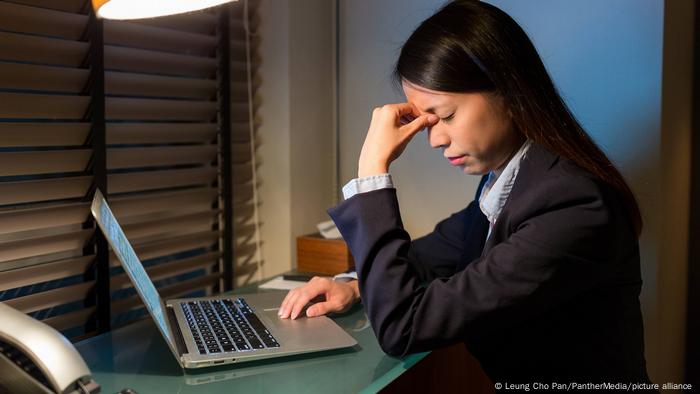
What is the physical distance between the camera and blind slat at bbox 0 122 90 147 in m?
1.25

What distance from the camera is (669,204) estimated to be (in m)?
1.69

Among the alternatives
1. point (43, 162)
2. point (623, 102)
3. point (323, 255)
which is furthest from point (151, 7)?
point (623, 102)

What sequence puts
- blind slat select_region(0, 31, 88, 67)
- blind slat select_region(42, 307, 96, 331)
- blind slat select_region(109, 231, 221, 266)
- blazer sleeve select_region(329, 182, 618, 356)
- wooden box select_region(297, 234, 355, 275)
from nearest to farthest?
blazer sleeve select_region(329, 182, 618, 356) < blind slat select_region(0, 31, 88, 67) < blind slat select_region(42, 307, 96, 331) < blind slat select_region(109, 231, 221, 266) < wooden box select_region(297, 234, 355, 275)

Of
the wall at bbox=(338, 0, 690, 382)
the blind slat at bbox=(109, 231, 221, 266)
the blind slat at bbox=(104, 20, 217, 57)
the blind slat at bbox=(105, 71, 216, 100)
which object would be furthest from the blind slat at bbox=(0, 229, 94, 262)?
the wall at bbox=(338, 0, 690, 382)

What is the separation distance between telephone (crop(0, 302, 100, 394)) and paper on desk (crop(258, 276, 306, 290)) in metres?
0.86

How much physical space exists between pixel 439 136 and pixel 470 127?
6 centimetres

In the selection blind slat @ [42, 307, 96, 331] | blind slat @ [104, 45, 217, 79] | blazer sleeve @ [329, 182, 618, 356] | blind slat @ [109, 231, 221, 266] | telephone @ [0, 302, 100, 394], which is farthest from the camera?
blind slat @ [109, 231, 221, 266]

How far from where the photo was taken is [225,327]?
3.73 feet

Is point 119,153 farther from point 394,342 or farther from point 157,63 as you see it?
point 394,342

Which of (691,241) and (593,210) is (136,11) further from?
(691,241)

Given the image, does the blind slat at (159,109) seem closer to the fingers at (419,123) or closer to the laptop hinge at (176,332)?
the laptop hinge at (176,332)

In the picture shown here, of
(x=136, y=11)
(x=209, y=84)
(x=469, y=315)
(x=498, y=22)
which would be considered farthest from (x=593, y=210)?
(x=209, y=84)

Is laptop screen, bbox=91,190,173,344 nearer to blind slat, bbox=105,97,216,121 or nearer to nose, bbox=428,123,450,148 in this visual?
blind slat, bbox=105,97,216,121

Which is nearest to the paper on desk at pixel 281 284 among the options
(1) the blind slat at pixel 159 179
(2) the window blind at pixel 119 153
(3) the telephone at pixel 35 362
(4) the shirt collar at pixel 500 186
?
(2) the window blind at pixel 119 153
